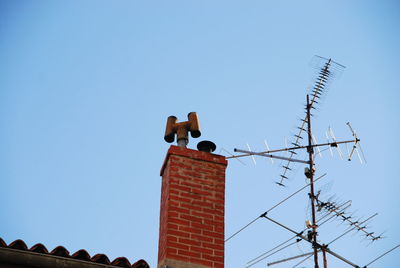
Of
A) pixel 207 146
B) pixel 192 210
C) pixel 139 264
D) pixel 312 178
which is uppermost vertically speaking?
pixel 312 178

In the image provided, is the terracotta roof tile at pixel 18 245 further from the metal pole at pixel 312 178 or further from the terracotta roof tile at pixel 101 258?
the metal pole at pixel 312 178

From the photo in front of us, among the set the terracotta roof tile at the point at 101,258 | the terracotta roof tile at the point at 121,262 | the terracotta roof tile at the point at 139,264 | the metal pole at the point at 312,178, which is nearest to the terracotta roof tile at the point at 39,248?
the terracotta roof tile at the point at 101,258

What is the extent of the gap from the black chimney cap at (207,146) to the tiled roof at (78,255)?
5.73 ft

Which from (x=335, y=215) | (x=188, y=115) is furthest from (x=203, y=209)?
(x=335, y=215)

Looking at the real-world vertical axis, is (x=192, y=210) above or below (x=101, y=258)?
above

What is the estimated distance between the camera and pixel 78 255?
559 centimetres

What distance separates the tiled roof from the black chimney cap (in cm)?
175

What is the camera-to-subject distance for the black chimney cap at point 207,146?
6.90m

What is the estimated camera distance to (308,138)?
985cm

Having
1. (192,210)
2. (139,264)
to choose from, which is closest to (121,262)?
(139,264)

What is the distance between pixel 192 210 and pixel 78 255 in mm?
1372

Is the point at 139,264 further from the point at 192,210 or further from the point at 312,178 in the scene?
the point at 312,178

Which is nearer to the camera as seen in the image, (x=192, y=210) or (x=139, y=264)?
(x=139, y=264)

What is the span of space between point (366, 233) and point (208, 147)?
4.06 meters
